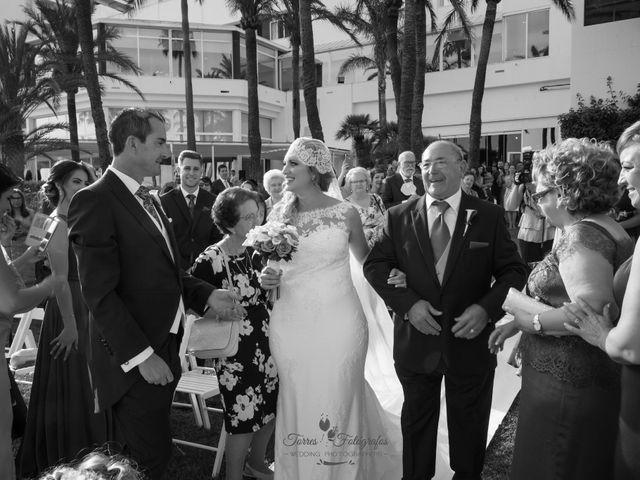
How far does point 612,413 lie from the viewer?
8.42ft

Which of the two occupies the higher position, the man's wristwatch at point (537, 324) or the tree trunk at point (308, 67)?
the tree trunk at point (308, 67)

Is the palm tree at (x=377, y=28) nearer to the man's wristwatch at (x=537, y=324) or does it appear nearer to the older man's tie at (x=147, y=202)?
the older man's tie at (x=147, y=202)

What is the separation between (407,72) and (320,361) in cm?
1485

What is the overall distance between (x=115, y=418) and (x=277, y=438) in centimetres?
127

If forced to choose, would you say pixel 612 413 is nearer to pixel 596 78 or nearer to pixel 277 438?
pixel 277 438

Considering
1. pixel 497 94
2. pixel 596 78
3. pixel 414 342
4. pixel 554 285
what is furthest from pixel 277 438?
pixel 497 94

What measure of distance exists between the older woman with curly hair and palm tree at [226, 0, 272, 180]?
2116 cm

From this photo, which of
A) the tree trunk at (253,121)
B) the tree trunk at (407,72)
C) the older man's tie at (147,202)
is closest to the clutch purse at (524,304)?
the older man's tie at (147,202)

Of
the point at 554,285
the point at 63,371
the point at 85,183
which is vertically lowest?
the point at 63,371

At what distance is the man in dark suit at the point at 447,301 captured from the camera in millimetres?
3564

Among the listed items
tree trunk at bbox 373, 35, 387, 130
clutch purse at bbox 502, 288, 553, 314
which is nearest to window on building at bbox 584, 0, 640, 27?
tree trunk at bbox 373, 35, 387, 130

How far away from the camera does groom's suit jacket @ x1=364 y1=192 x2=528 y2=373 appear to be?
356cm

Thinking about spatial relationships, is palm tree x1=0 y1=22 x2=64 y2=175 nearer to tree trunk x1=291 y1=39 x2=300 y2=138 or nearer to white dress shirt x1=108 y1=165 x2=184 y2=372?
tree trunk x1=291 y1=39 x2=300 y2=138

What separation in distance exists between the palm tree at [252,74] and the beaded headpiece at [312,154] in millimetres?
19551
